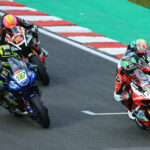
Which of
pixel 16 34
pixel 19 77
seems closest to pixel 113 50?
pixel 16 34

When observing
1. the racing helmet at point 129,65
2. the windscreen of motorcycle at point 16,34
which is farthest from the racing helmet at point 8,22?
the racing helmet at point 129,65

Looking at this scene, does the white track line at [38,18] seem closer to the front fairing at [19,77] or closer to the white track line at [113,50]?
the white track line at [113,50]

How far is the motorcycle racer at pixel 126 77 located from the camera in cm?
777

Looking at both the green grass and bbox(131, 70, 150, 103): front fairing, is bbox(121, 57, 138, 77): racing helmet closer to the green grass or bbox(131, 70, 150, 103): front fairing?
bbox(131, 70, 150, 103): front fairing

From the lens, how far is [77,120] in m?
8.59

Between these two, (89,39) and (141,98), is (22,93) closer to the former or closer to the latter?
(141,98)

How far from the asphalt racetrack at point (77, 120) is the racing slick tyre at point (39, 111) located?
19 cm

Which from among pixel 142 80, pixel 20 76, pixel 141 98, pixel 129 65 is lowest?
pixel 20 76

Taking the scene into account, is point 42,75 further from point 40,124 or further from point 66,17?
point 66,17

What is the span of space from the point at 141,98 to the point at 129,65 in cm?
64

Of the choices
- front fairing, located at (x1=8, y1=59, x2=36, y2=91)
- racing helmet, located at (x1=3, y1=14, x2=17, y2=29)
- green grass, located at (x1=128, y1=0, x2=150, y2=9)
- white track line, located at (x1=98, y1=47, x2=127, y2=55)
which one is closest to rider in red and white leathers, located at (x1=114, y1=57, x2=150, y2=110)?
front fairing, located at (x1=8, y1=59, x2=36, y2=91)

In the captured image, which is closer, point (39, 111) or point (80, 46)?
point (39, 111)

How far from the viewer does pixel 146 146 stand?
294 inches

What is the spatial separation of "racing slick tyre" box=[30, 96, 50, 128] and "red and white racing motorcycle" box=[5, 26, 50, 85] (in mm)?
2641
